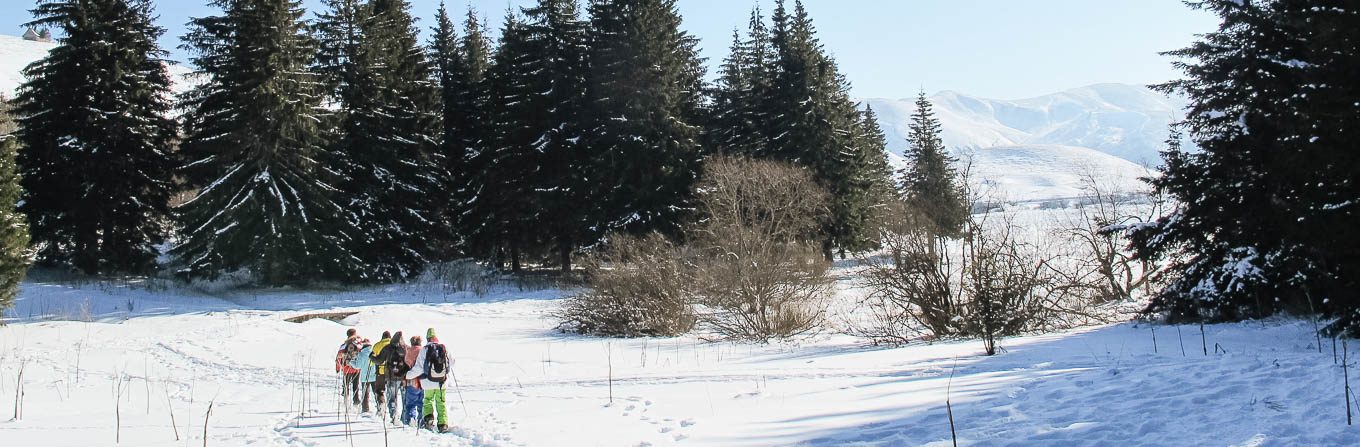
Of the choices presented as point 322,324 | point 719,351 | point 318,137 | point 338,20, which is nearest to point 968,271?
point 719,351

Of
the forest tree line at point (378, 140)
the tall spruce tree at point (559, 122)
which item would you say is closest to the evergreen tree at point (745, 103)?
the forest tree line at point (378, 140)

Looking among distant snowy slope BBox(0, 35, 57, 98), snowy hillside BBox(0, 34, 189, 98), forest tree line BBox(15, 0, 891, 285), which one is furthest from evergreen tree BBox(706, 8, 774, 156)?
distant snowy slope BBox(0, 35, 57, 98)

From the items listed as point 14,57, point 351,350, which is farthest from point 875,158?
point 14,57

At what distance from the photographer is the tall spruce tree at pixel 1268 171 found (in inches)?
433

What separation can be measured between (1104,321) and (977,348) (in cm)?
607

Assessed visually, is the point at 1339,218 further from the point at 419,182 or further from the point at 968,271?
the point at 419,182

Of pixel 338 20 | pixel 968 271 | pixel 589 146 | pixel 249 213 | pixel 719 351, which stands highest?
pixel 338 20

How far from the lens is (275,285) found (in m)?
31.1

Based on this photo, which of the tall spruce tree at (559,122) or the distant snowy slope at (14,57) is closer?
the tall spruce tree at (559,122)

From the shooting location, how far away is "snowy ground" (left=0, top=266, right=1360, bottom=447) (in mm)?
7695

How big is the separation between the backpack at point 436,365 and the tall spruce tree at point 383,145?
23713mm

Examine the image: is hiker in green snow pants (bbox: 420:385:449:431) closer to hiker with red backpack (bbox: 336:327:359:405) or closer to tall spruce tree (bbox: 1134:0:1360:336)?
hiker with red backpack (bbox: 336:327:359:405)

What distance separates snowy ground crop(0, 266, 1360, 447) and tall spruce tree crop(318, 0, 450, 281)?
12126mm

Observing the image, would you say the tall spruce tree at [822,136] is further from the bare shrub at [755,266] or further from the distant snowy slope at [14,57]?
the distant snowy slope at [14,57]
